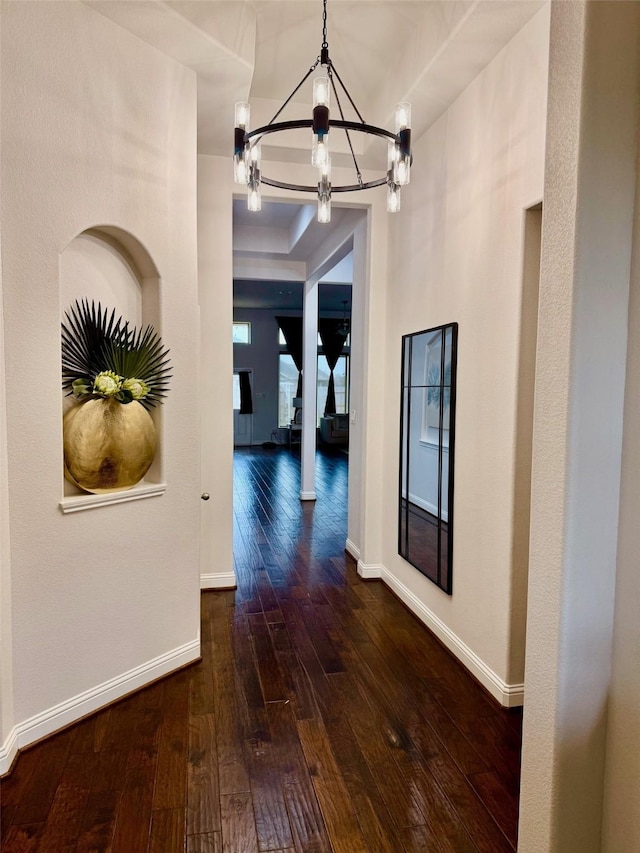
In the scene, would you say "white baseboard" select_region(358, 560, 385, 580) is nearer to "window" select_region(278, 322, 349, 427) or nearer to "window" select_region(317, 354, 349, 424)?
"window" select_region(278, 322, 349, 427)

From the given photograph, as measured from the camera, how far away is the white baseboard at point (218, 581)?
13.9 ft

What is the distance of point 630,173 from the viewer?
4.41ft

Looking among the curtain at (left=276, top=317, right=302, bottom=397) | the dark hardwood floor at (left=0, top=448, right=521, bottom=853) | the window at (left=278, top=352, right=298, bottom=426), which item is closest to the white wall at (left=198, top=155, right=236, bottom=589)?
the dark hardwood floor at (left=0, top=448, right=521, bottom=853)

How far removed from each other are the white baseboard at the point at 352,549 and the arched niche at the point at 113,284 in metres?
2.41

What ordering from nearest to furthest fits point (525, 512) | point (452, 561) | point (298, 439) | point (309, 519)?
point (525, 512), point (452, 561), point (309, 519), point (298, 439)

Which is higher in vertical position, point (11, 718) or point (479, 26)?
point (479, 26)

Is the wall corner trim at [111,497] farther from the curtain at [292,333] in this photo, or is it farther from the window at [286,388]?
the window at [286,388]

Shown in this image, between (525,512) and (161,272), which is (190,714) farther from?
(161,272)

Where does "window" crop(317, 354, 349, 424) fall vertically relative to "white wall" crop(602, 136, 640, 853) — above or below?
above

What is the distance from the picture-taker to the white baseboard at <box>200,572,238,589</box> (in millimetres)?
4227

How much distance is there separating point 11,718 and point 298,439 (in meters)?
12.0

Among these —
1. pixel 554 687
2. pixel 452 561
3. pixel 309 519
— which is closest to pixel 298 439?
pixel 309 519

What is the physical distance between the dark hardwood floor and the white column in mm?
3852

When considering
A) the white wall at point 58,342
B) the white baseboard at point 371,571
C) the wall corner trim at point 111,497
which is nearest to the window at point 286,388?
the white baseboard at point 371,571
